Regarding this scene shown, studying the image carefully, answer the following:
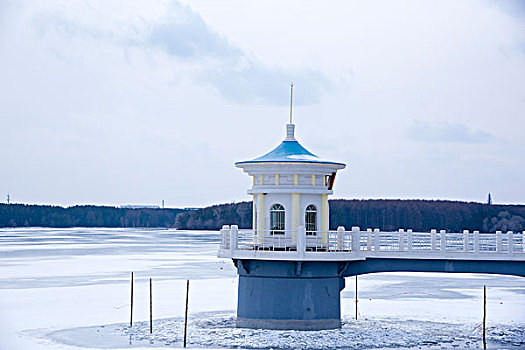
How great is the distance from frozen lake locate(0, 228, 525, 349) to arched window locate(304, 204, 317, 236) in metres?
3.81

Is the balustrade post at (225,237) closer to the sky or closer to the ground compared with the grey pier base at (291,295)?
closer to the sky

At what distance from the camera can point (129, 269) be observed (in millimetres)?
66062

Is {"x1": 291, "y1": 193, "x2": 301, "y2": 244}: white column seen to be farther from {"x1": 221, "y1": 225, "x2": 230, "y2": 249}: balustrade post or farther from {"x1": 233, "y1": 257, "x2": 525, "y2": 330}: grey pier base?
{"x1": 221, "y1": 225, "x2": 230, "y2": 249}: balustrade post

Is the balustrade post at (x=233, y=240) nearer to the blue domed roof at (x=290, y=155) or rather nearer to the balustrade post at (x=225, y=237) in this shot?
the balustrade post at (x=225, y=237)

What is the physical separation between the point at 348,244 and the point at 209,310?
35.2 ft

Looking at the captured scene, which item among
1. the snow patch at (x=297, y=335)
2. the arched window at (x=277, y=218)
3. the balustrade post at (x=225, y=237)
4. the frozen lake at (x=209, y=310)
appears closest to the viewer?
the snow patch at (x=297, y=335)

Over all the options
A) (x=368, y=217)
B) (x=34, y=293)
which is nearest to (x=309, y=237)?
(x=34, y=293)

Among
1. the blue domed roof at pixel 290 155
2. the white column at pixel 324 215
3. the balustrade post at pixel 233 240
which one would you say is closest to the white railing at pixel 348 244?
the balustrade post at pixel 233 240

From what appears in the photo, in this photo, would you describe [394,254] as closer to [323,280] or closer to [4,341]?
[323,280]

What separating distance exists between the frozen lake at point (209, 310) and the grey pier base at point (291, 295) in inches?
22.6

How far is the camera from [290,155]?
33.2m

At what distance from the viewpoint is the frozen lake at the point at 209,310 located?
3150 centimetres

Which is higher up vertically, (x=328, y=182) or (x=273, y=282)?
(x=328, y=182)

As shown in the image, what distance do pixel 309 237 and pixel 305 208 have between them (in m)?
1.09
